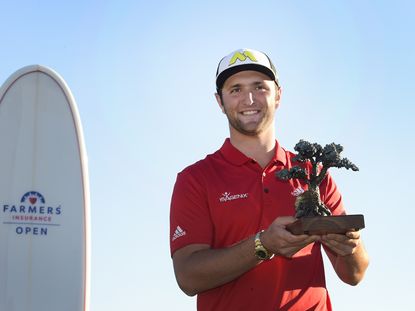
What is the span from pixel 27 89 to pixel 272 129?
154 inches

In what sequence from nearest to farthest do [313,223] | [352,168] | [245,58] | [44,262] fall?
1. [313,223]
2. [352,168]
3. [245,58]
4. [44,262]

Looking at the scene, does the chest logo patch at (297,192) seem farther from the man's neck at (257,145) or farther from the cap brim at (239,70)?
the cap brim at (239,70)

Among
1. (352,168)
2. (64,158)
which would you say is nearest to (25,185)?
(64,158)

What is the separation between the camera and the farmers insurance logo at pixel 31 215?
21.6 ft

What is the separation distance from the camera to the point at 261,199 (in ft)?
11.8

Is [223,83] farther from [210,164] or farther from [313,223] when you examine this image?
[313,223]

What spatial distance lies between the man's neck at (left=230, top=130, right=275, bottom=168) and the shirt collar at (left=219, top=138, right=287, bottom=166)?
0.03 meters

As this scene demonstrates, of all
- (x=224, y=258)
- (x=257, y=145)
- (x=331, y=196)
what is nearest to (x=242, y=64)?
(x=257, y=145)

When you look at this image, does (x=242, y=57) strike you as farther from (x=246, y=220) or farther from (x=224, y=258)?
(x=224, y=258)

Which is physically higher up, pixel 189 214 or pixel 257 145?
pixel 257 145

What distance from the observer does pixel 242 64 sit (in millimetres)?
3848

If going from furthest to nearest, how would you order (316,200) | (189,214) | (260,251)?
(189,214), (316,200), (260,251)

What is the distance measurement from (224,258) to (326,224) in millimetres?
596

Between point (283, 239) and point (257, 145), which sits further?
point (257, 145)
